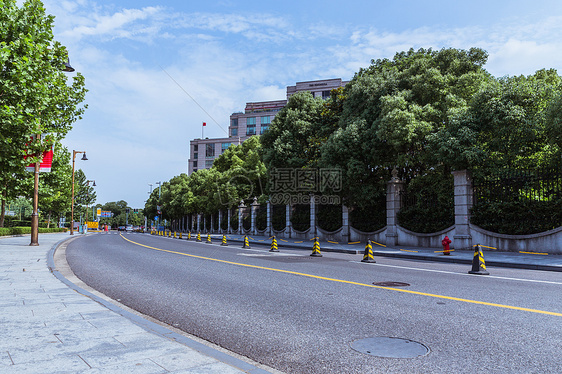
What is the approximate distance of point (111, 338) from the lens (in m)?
4.41

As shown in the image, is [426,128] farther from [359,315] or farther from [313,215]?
[359,315]

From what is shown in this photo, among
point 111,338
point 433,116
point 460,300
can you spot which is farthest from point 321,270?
point 433,116

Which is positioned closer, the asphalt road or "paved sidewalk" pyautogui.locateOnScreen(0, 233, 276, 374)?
"paved sidewalk" pyautogui.locateOnScreen(0, 233, 276, 374)

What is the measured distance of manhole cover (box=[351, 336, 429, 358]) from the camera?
421 centimetres

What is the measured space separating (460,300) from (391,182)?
1702 centimetres

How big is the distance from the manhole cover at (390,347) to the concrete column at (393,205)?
762 inches

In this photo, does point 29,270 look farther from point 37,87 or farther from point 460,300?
point 460,300

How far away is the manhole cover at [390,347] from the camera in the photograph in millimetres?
4207

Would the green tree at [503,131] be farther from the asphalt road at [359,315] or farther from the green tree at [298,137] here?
the green tree at [298,137]

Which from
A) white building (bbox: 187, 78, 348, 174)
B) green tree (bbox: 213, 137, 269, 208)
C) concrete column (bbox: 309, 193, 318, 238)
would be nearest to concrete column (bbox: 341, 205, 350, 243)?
concrete column (bbox: 309, 193, 318, 238)

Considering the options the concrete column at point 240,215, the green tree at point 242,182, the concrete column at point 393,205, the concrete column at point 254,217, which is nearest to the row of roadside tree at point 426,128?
the concrete column at point 393,205

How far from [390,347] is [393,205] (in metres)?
19.7

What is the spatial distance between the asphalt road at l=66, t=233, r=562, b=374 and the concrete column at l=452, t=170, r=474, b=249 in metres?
8.49

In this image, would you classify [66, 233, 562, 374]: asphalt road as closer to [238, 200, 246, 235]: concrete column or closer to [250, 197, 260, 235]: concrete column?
[250, 197, 260, 235]: concrete column
